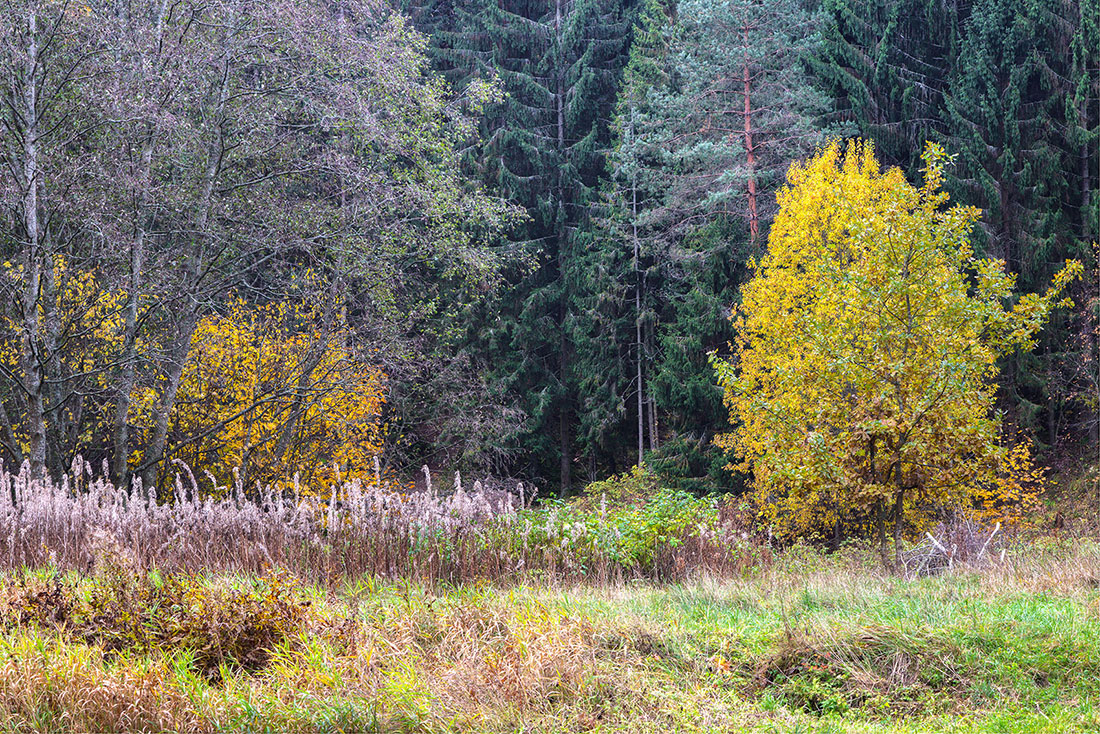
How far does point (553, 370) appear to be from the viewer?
98.7 ft

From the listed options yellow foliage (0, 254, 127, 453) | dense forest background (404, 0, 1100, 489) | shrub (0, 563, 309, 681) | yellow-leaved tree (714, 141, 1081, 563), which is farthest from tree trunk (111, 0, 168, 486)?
dense forest background (404, 0, 1100, 489)

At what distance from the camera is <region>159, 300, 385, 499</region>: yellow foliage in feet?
52.0

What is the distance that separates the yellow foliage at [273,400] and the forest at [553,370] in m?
0.12

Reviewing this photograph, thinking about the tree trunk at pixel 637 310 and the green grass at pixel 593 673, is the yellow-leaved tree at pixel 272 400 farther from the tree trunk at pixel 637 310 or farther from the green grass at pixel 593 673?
the tree trunk at pixel 637 310

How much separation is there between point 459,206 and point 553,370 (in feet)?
42.1

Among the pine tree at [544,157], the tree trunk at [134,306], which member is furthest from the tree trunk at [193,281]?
the pine tree at [544,157]

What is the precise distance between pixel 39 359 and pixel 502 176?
18.2 m

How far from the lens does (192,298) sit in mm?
13508

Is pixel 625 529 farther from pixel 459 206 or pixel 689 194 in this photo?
pixel 689 194

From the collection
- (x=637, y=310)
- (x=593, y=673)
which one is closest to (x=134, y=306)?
(x=593, y=673)

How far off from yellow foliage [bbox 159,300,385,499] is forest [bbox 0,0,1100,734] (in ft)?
0.38

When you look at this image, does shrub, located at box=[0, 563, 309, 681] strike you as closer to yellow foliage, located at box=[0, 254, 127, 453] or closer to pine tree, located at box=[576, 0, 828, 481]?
yellow foliage, located at box=[0, 254, 127, 453]

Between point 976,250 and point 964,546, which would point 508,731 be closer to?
point 964,546

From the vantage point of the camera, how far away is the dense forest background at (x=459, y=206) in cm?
1338
